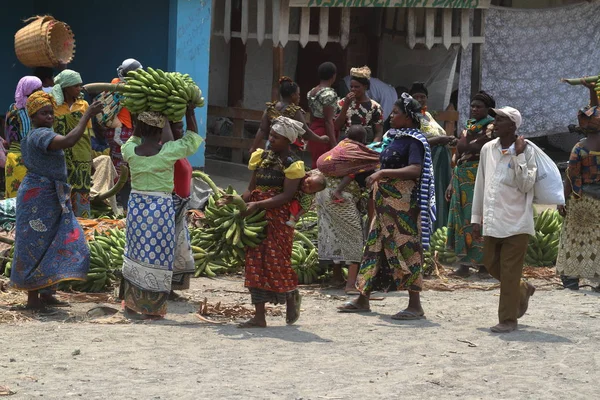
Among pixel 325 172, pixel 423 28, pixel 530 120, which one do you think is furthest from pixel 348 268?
pixel 530 120

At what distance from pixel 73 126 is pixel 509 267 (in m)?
4.35

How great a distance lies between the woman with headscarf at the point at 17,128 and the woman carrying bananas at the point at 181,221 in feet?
6.31

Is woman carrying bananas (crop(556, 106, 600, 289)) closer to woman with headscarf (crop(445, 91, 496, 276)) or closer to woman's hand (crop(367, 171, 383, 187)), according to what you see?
woman with headscarf (crop(445, 91, 496, 276))

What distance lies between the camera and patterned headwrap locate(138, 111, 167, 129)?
7.65m

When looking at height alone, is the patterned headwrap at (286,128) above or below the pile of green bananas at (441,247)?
above

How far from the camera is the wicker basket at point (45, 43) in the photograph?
37.7 feet

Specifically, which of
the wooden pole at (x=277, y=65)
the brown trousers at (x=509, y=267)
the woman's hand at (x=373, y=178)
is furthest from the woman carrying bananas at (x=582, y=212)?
the wooden pole at (x=277, y=65)

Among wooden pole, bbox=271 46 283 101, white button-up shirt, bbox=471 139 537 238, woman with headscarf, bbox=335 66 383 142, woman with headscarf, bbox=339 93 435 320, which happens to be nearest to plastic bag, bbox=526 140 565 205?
white button-up shirt, bbox=471 139 537 238

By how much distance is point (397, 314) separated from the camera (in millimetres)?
8312

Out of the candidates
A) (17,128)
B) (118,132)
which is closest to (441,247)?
(118,132)

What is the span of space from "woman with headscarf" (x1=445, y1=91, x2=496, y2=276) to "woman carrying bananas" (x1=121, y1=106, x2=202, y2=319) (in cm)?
337

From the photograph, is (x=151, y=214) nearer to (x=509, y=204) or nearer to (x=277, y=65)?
(x=509, y=204)

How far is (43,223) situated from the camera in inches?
312

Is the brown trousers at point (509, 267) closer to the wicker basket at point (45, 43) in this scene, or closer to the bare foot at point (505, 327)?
the bare foot at point (505, 327)
